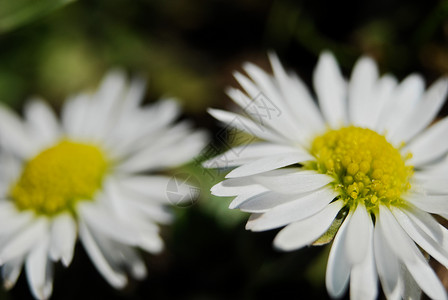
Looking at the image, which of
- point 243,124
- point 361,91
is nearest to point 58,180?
point 243,124

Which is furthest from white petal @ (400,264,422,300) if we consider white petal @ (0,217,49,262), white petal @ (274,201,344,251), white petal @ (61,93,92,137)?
white petal @ (61,93,92,137)

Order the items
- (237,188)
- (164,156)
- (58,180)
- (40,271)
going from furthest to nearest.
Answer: (164,156)
(58,180)
(40,271)
(237,188)

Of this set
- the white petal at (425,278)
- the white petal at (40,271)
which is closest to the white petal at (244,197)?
the white petal at (425,278)

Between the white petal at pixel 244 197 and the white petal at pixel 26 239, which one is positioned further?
the white petal at pixel 26 239

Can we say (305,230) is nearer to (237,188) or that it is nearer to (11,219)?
(237,188)

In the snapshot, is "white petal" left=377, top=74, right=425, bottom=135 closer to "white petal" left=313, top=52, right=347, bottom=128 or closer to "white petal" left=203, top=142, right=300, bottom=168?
"white petal" left=313, top=52, right=347, bottom=128

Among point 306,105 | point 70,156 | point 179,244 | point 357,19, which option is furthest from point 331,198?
point 357,19

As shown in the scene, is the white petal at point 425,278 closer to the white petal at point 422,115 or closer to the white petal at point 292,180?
the white petal at point 292,180
